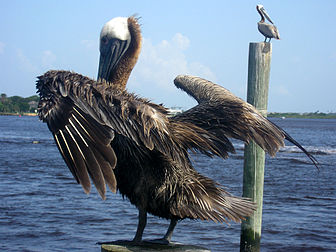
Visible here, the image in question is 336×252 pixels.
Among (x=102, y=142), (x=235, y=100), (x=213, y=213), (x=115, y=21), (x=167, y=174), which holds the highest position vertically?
(x=115, y=21)

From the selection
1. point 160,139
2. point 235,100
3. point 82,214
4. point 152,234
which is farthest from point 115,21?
point 82,214

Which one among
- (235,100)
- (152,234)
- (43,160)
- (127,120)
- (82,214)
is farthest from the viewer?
(43,160)

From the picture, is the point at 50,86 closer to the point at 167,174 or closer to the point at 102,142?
the point at 102,142

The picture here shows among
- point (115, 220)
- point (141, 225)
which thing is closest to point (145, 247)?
point (141, 225)

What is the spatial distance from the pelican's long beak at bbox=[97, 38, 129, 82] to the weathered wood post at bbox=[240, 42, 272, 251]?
1.08m

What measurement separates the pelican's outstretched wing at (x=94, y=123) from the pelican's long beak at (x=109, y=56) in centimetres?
84

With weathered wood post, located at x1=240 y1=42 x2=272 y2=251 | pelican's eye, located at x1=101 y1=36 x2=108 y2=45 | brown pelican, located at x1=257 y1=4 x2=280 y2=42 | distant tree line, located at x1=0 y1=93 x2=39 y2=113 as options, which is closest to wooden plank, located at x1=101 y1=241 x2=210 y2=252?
weathered wood post, located at x1=240 y1=42 x2=272 y2=251

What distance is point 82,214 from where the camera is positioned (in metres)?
8.31

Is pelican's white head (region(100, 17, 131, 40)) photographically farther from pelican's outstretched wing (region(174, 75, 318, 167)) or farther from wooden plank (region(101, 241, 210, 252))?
wooden plank (region(101, 241, 210, 252))

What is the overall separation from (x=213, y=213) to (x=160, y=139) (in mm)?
598

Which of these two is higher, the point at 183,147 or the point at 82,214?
the point at 183,147

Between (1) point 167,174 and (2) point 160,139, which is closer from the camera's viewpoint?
(2) point 160,139

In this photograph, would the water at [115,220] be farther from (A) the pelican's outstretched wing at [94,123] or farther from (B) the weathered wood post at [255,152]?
(A) the pelican's outstretched wing at [94,123]

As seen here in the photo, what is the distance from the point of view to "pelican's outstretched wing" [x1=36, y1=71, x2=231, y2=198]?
9.20 ft
